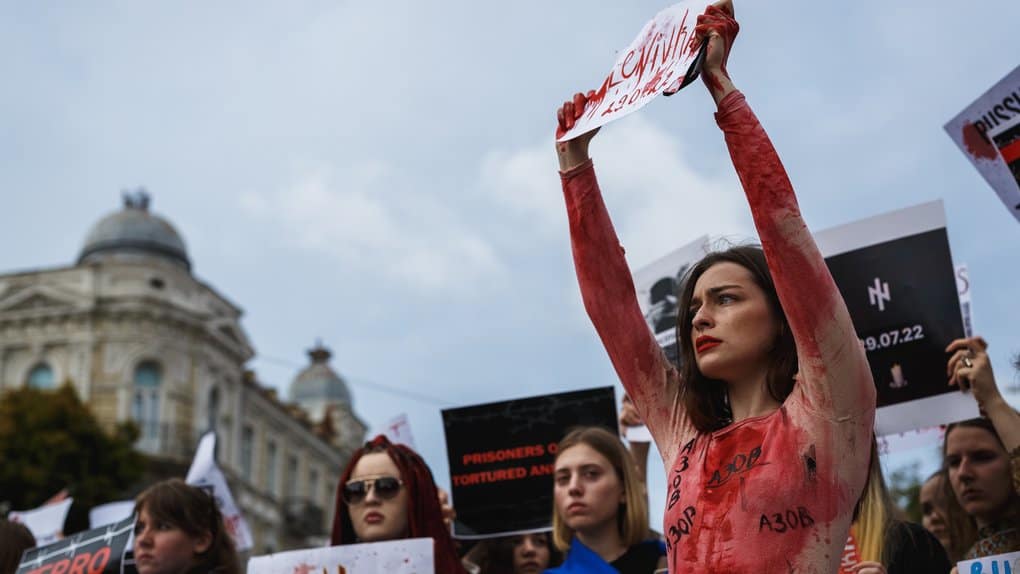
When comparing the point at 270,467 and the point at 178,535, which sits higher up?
the point at 270,467

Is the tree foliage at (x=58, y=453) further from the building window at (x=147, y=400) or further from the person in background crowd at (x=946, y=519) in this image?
the person in background crowd at (x=946, y=519)

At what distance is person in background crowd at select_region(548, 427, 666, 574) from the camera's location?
4.58 meters

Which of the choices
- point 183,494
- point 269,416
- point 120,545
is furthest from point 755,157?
point 269,416

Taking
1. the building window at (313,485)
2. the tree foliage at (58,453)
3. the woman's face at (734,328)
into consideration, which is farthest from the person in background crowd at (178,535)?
the building window at (313,485)

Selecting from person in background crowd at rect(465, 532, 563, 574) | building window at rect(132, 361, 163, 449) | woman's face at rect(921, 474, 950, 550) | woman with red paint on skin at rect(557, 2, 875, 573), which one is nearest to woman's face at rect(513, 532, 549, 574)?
person in background crowd at rect(465, 532, 563, 574)

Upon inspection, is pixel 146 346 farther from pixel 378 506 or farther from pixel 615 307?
pixel 615 307

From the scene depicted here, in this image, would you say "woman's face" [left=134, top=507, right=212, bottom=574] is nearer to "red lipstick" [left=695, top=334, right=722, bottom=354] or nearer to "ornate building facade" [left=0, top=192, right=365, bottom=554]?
"red lipstick" [left=695, top=334, right=722, bottom=354]

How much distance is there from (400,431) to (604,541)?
2.09m

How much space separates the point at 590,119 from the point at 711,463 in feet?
2.69

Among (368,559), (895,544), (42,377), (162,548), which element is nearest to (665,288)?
(368,559)

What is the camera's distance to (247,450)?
44500 millimetres

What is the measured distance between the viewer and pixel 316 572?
455 cm

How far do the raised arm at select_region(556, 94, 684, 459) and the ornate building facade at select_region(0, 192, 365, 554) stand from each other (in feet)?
117

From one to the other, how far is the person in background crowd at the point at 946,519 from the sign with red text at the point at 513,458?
1402 millimetres
